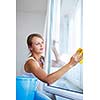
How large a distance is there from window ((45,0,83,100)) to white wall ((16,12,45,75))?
87mm

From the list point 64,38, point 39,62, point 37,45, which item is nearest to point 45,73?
point 39,62

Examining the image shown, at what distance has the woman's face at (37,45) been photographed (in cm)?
153

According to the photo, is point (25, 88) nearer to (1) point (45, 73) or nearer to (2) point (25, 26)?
(1) point (45, 73)

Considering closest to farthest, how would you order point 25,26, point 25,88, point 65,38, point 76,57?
1. point 25,88
2. point 76,57
3. point 25,26
4. point 65,38

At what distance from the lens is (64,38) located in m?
1.63

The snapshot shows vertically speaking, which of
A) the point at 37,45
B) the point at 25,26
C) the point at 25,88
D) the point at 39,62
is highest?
the point at 25,26

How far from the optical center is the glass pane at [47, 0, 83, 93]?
1.46 metres

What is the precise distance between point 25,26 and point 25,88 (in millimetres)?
515

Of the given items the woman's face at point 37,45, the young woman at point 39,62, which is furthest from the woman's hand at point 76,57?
the woman's face at point 37,45

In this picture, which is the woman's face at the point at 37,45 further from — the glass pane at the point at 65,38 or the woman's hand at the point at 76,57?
the woman's hand at the point at 76,57

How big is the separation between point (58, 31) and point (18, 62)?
49 cm

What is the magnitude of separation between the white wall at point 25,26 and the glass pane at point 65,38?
5.3 inches

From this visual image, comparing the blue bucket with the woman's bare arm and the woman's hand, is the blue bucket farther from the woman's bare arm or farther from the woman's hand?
the woman's hand
